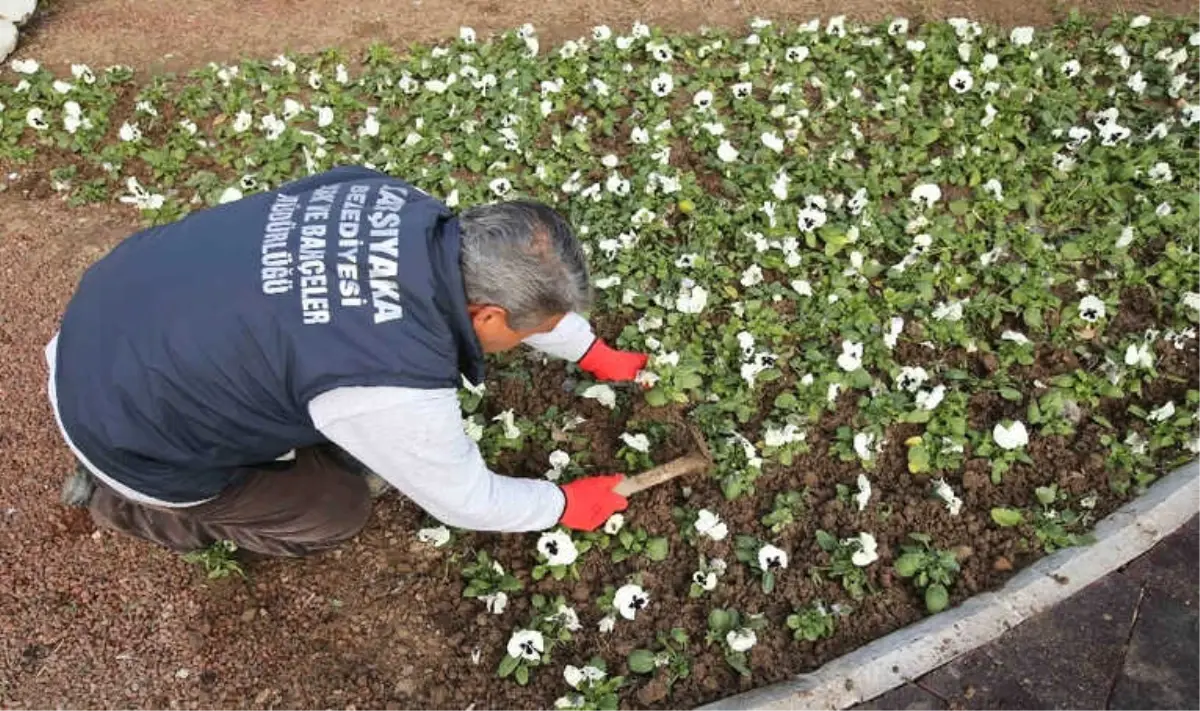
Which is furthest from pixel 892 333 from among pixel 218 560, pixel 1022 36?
pixel 218 560

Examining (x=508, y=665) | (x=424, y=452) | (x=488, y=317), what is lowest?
(x=508, y=665)

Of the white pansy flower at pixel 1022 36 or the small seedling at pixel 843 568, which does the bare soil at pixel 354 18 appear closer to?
the white pansy flower at pixel 1022 36

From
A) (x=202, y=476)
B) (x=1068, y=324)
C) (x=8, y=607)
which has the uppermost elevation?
(x=202, y=476)

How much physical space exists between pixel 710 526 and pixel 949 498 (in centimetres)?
72

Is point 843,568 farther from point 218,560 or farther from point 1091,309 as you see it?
point 218,560

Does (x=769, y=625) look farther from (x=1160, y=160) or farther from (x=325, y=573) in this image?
(x=1160, y=160)

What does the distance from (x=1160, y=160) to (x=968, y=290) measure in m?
1.07

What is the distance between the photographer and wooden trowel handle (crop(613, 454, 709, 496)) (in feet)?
9.66

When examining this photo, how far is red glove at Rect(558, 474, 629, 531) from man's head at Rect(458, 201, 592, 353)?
695mm

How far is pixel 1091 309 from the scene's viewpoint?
3301 millimetres

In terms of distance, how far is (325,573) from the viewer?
3047 mm

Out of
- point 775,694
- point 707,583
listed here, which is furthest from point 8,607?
point 775,694

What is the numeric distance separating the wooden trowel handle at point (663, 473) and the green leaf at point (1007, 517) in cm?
87

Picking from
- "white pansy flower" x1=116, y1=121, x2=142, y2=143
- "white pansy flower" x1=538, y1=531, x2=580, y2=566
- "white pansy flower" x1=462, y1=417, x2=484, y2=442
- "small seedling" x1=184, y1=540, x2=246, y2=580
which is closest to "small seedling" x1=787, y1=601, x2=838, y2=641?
"white pansy flower" x1=538, y1=531, x2=580, y2=566
